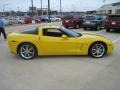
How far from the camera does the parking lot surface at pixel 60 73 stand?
5223 mm

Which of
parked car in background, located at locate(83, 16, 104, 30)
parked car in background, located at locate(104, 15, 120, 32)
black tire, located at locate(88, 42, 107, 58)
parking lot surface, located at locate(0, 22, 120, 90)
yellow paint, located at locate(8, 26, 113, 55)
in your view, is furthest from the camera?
parked car in background, located at locate(83, 16, 104, 30)

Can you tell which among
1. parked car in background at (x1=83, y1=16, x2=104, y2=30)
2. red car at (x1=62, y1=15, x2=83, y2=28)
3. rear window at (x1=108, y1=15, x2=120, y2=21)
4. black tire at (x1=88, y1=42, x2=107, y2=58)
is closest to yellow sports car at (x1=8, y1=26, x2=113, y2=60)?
black tire at (x1=88, y1=42, x2=107, y2=58)

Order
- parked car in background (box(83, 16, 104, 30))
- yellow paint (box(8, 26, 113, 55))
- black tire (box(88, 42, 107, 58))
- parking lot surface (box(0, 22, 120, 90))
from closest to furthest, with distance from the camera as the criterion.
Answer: parking lot surface (box(0, 22, 120, 90)), yellow paint (box(8, 26, 113, 55)), black tire (box(88, 42, 107, 58)), parked car in background (box(83, 16, 104, 30))

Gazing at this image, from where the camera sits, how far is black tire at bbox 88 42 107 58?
8117 mm

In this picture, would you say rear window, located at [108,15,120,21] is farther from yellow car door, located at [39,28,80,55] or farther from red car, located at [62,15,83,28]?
yellow car door, located at [39,28,80,55]

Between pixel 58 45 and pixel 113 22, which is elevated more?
pixel 113 22

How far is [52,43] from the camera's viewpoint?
7941mm

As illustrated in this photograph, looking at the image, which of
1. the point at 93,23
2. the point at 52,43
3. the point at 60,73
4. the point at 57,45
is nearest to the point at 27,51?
the point at 52,43

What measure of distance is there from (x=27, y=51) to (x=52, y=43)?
985 millimetres

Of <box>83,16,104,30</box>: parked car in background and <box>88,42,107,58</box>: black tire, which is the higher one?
<box>83,16,104,30</box>: parked car in background

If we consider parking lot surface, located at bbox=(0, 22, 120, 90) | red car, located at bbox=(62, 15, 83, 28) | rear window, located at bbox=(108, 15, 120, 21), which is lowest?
parking lot surface, located at bbox=(0, 22, 120, 90)

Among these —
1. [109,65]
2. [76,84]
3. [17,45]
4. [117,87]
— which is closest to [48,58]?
[17,45]

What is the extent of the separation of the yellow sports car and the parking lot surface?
25 centimetres

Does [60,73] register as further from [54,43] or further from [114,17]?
[114,17]
